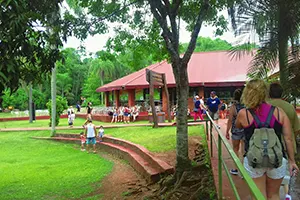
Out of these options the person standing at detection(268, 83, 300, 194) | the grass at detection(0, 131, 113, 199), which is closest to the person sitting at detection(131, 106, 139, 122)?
the grass at detection(0, 131, 113, 199)

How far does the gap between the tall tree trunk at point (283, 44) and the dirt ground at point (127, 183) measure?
3229 mm

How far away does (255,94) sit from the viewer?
311 centimetres

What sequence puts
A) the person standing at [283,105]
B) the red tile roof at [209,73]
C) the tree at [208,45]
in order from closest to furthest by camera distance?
the person standing at [283,105] < the red tile roof at [209,73] < the tree at [208,45]

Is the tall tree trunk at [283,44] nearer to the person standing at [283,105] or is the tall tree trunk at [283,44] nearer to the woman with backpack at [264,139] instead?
the person standing at [283,105]

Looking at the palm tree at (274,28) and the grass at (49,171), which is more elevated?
the palm tree at (274,28)

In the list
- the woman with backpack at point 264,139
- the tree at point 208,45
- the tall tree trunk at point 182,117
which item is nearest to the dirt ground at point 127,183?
the tall tree trunk at point 182,117

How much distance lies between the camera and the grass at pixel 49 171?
303 inches

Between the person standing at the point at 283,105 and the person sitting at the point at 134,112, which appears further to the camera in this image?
the person sitting at the point at 134,112

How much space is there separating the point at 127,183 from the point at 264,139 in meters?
5.59

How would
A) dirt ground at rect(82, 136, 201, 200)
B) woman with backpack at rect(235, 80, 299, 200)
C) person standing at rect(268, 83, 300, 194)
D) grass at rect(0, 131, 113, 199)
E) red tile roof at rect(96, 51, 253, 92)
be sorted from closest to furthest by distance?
woman with backpack at rect(235, 80, 299, 200) < person standing at rect(268, 83, 300, 194) < dirt ground at rect(82, 136, 201, 200) < grass at rect(0, 131, 113, 199) < red tile roof at rect(96, 51, 253, 92)

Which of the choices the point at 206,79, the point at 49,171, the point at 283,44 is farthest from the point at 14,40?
the point at 206,79

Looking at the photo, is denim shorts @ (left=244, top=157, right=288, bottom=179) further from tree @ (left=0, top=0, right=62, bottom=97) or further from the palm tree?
the palm tree

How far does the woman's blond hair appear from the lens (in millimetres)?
3090

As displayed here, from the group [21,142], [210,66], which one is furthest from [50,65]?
[210,66]
